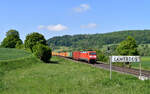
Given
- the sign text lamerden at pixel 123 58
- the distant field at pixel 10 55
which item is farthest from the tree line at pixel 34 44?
the sign text lamerden at pixel 123 58

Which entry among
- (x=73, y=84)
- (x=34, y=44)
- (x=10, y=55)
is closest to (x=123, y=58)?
(x=73, y=84)

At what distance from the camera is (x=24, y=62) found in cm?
4500

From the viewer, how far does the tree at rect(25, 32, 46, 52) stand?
317 feet

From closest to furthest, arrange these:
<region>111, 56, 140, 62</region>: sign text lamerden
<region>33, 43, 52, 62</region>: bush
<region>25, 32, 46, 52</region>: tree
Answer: <region>111, 56, 140, 62</region>: sign text lamerden < <region>33, 43, 52, 62</region>: bush < <region>25, 32, 46, 52</region>: tree

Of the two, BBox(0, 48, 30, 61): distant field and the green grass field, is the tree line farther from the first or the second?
the green grass field

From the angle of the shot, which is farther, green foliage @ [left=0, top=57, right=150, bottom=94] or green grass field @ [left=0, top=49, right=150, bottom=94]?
green grass field @ [left=0, top=49, right=150, bottom=94]

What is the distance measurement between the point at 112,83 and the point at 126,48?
156 feet

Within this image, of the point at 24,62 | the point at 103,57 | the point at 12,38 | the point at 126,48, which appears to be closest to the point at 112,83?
the point at 24,62

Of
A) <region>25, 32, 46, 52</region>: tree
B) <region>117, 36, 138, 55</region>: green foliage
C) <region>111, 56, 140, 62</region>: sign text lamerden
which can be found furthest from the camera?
<region>25, 32, 46, 52</region>: tree

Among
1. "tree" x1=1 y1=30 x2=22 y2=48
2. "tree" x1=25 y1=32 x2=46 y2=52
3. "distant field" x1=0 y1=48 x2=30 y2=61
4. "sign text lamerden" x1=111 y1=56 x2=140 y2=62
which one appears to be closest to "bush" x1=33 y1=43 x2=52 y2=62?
"distant field" x1=0 y1=48 x2=30 y2=61

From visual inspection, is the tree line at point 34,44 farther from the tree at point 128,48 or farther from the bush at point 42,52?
the tree at point 128,48

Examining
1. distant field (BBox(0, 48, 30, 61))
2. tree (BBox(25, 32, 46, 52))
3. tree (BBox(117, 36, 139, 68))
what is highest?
tree (BBox(25, 32, 46, 52))

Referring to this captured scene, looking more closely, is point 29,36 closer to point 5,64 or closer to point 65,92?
point 5,64

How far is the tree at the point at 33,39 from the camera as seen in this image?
96750mm
